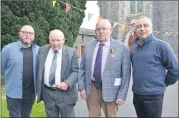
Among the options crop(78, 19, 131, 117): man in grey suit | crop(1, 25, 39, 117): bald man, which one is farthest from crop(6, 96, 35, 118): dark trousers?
crop(78, 19, 131, 117): man in grey suit

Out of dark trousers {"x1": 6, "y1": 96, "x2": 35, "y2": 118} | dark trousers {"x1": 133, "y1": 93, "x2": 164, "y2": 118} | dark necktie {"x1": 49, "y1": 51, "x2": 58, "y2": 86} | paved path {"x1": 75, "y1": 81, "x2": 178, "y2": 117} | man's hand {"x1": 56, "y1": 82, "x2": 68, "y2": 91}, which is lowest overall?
paved path {"x1": 75, "y1": 81, "x2": 178, "y2": 117}

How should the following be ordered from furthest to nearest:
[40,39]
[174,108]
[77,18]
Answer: [77,18], [40,39], [174,108]

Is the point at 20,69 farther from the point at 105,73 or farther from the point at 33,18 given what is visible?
the point at 33,18

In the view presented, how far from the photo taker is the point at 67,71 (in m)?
4.09

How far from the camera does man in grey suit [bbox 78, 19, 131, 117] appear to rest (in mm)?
3787

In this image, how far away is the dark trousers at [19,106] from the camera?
4.37m

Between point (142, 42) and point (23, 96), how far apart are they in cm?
199

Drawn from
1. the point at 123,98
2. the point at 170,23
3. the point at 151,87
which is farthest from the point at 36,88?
the point at 170,23

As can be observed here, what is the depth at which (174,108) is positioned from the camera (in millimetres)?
6555

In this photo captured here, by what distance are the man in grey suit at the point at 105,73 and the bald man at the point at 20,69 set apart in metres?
0.88

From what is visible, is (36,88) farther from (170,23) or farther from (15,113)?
(170,23)

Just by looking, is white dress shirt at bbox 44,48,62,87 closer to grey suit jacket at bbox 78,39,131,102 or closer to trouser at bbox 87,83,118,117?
trouser at bbox 87,83,118,117

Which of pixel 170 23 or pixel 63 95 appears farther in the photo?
pixel 170 23

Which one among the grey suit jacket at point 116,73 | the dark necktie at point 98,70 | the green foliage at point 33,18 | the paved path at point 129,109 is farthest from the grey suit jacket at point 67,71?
the green foliage at point 33,18
